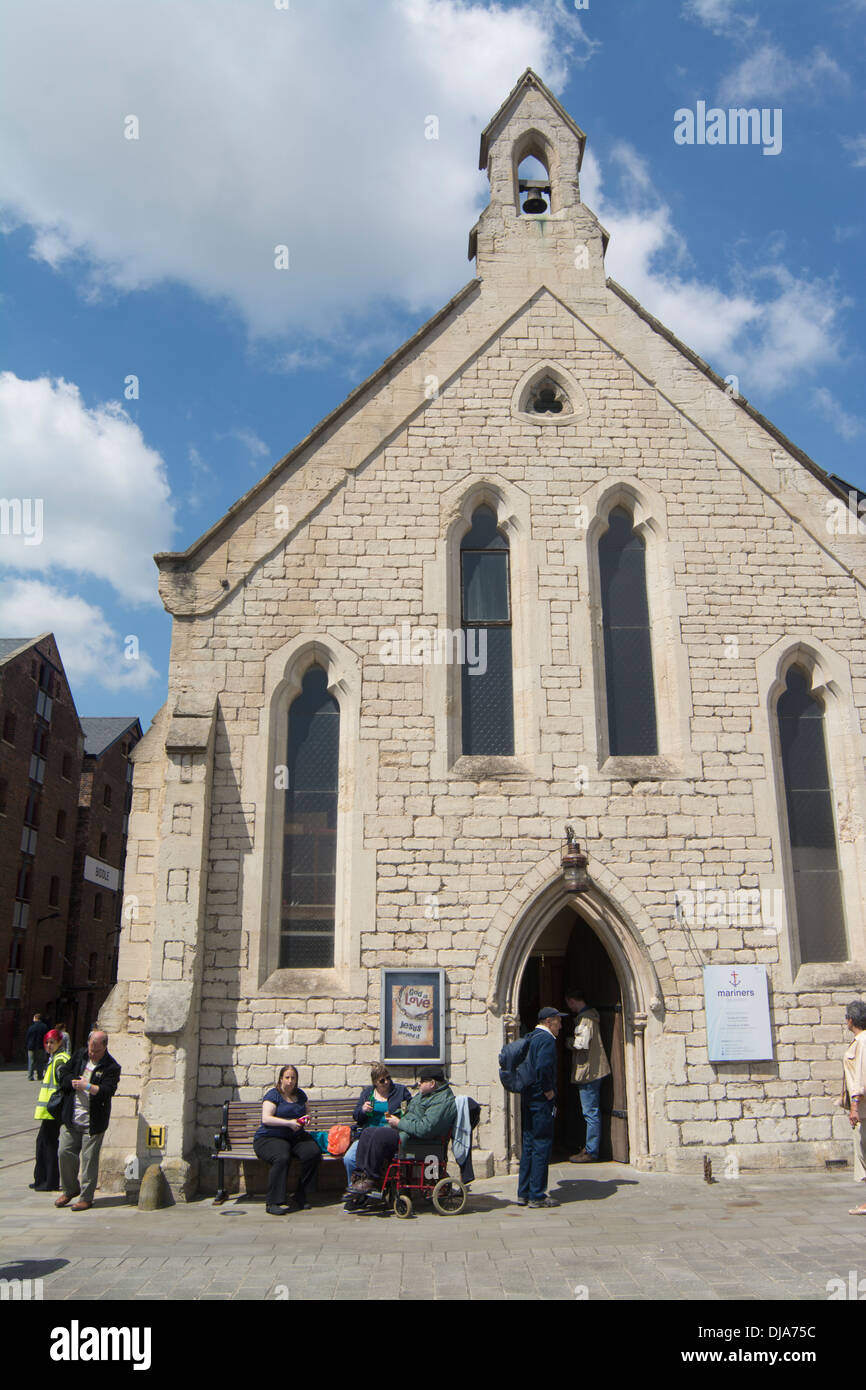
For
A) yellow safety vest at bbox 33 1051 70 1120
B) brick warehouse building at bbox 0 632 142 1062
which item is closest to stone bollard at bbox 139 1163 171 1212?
yellow safety vest at bbox 33 1051 70 1120

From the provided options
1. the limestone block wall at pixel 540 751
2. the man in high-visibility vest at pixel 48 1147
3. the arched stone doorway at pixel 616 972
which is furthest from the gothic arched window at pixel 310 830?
the man in high-visibility vest at pixel 48 1147

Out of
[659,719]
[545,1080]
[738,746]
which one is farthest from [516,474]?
[545,1080]

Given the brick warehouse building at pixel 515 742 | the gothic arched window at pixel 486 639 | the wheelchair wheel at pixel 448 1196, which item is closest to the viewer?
the wheelchair wheel at pixel 448 1196

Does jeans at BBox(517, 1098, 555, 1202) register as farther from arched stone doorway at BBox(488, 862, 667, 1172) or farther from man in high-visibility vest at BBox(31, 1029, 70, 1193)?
man in high-visibility vest at BBox(31, 1029, 70, 1193)

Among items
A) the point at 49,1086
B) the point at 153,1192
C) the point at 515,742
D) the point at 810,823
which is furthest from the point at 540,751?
the point at 49,1086

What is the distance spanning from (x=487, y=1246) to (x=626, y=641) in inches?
261

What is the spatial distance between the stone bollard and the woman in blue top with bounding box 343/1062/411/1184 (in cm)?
166

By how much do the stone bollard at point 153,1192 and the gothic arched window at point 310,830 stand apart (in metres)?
2.25

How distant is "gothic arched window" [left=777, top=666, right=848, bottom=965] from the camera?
10.6m

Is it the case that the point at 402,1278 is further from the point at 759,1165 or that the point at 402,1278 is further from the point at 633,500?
the point at 633,500

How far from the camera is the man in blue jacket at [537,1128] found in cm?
839

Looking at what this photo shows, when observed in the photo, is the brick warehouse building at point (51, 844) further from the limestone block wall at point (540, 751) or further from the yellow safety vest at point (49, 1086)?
the limestone block wall at point (540, 751)

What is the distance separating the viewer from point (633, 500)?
11727 mm

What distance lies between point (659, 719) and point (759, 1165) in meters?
4.68
